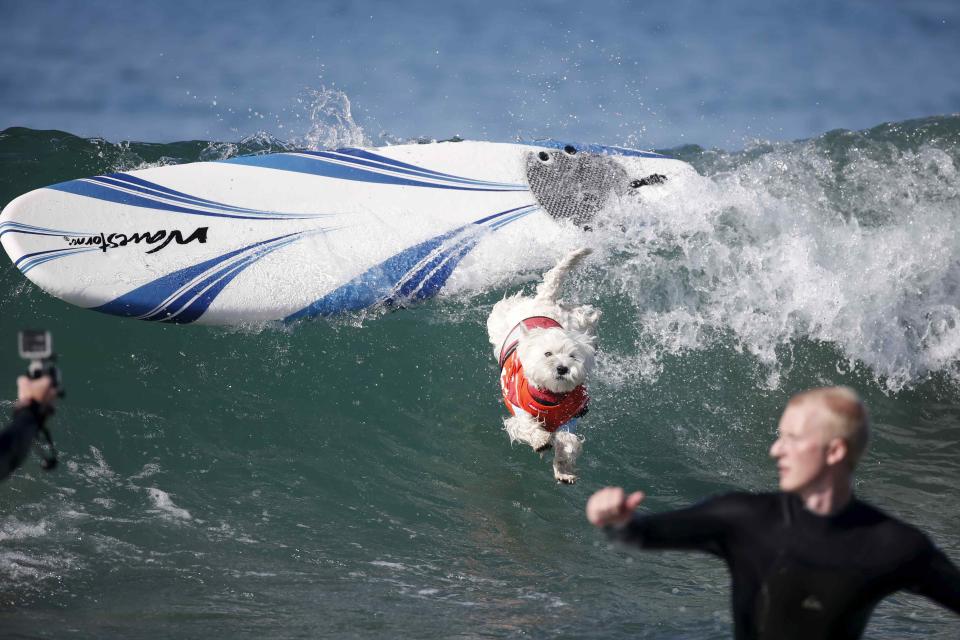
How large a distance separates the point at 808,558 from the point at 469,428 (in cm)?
442

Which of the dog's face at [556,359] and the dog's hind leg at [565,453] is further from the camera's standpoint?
the dog's hind leg at [565,453]

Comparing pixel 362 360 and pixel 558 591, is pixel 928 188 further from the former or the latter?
pixel 558 591

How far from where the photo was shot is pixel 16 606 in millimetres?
4285

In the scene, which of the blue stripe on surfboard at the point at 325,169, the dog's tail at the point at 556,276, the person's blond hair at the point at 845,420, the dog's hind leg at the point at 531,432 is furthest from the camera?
the blue stripe on surfboard at the point at 325,169

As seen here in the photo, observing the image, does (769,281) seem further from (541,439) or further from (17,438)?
(17,438)

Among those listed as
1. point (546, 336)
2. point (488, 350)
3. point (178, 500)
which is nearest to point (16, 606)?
point (178, 500)

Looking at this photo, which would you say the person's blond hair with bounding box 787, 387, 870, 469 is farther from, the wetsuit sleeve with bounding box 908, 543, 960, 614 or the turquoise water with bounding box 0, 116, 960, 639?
the turquoise water with bounding box 0, 116, 960, 639

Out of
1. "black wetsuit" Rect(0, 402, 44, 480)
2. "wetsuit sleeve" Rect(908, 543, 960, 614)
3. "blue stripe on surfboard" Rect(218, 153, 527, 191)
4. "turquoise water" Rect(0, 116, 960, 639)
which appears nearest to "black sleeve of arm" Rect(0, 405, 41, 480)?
"black wetsuit" Rect(0, 402, 44, 480)

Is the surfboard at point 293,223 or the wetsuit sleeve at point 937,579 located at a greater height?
the surfboard at point 293,223

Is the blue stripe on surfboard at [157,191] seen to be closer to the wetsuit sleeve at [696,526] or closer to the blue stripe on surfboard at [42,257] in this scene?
the blue stripe on surfboard at [42,257]

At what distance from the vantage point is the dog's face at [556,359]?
4.55 metres

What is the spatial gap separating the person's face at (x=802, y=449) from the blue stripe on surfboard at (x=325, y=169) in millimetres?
5046

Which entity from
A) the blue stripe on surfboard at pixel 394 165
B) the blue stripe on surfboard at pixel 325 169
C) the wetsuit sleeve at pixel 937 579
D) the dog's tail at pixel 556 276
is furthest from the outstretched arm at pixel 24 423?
the blue stripe on surfboard at pixel 394 165

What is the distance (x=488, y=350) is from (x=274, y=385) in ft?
5.08
